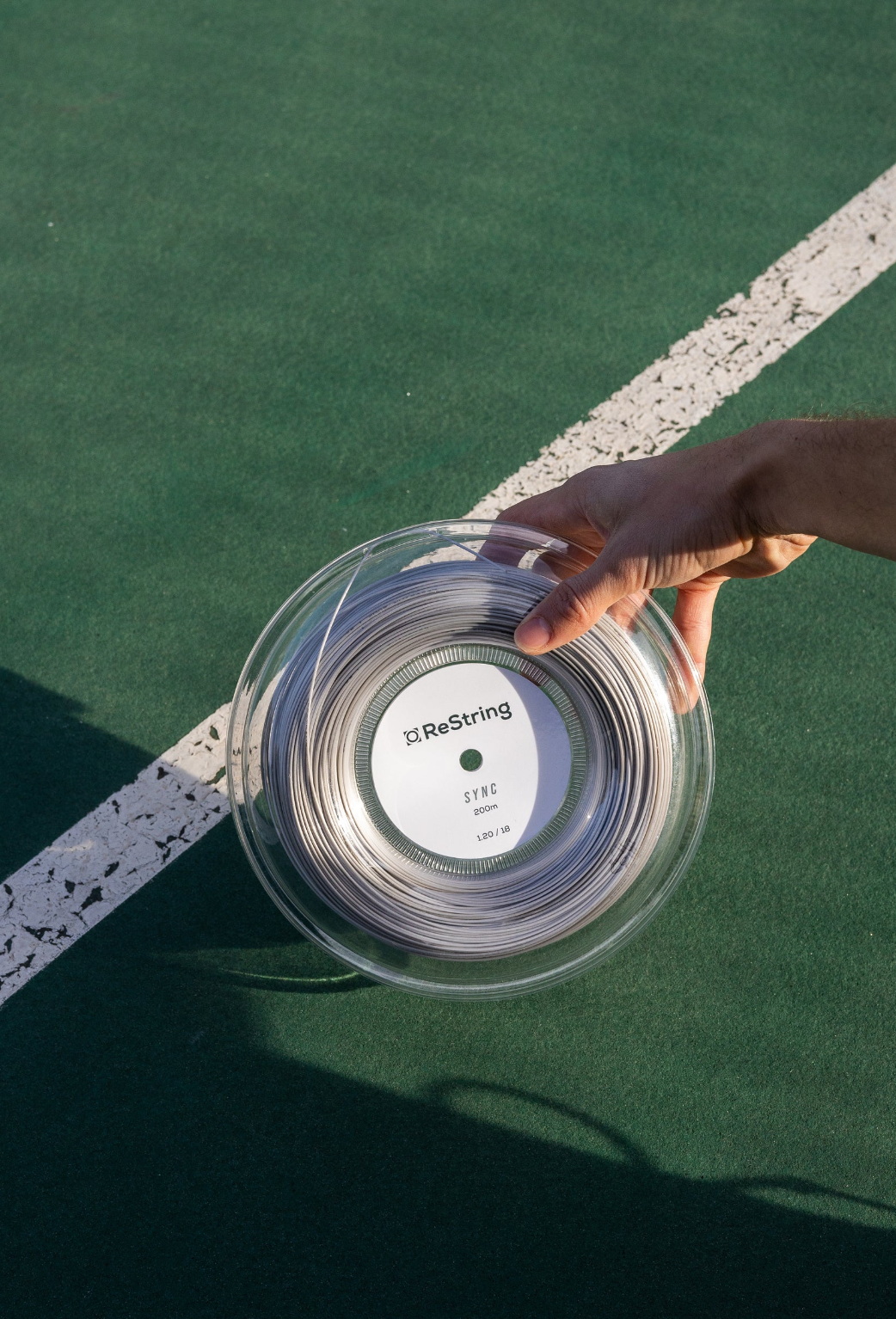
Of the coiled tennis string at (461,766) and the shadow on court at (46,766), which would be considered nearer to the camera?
the coiled tennis string at (461,766)

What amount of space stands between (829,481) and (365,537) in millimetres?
1146

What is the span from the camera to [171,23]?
9.55 ft

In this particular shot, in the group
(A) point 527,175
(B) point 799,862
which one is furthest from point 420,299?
(B) point 799,862

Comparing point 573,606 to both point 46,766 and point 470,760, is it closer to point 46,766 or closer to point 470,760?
point 470,760

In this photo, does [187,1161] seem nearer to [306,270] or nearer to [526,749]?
[526,749]

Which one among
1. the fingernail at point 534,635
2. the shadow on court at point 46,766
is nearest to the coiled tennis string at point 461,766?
the fingernail at point 534,635

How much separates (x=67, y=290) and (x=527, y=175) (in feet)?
4.41

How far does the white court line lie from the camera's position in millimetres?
2230

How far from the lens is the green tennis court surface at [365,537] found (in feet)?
6.86

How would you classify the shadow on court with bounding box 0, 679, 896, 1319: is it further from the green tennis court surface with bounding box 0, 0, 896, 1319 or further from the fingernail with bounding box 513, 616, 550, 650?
the fingernail with bounding box 513, 616, 550, 650

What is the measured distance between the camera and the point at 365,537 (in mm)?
2443

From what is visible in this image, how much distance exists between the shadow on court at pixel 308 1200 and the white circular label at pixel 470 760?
0.62 meters

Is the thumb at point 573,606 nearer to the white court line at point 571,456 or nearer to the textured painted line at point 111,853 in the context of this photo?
the white court line at point 571,456

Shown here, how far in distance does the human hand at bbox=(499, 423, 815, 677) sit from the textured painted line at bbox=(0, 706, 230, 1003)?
93 centimetres
